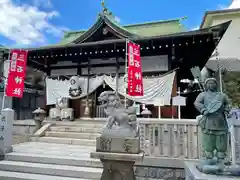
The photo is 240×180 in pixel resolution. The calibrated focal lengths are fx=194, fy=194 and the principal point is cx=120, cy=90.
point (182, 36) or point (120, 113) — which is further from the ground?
point (182, 36)

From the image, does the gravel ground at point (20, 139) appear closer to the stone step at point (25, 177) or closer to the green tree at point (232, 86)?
the stone step at point (25, 177)

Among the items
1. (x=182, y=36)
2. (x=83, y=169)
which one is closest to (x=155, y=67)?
(x=182, y=36)

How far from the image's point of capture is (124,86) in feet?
32.6

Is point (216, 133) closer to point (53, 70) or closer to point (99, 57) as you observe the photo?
point (99, 57)

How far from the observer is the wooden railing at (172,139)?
481cm

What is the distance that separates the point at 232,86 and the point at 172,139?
27.0 feet

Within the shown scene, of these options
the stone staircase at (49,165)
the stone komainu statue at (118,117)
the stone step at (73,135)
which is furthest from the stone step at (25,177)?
the stone step at (73,135)

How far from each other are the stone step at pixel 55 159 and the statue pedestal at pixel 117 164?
1.83m

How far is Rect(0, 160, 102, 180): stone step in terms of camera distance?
4.57 meters

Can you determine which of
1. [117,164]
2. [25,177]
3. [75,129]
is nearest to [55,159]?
[25,177]

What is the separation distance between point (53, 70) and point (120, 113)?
31.6 feet

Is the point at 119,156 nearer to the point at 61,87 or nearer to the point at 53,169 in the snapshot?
the point at 53,169

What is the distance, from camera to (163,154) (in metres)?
4.90

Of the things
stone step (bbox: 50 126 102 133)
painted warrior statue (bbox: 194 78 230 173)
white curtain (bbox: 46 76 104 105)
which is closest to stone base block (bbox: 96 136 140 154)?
painted warrior statue (bbox: 194 78 230 173)
